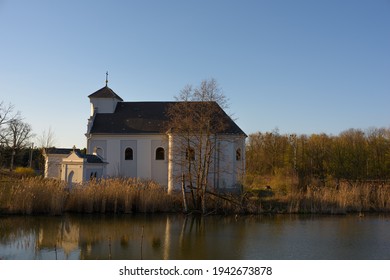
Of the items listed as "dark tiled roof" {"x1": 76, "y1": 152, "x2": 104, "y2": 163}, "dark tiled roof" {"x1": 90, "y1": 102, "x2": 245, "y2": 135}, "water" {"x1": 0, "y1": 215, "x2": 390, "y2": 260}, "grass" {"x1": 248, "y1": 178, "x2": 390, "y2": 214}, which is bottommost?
"water" {"x1": 0, "y1": 215, "x2": 390, "y2": 260}

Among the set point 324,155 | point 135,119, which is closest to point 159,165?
point 135,119

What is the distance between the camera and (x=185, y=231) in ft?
59.8

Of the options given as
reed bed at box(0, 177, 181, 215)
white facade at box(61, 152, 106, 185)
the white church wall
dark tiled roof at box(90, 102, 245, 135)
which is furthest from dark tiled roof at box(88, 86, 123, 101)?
reed bed at box(0, 177, 181, 215)

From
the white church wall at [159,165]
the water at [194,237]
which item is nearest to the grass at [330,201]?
the water at [194,237]

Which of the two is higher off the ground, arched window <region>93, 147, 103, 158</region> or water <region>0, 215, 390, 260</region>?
arched window <region>93, 147, 103, 158</region>

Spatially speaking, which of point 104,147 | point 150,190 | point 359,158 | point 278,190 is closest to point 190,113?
point 150,190

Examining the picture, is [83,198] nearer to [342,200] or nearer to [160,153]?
[160,153]

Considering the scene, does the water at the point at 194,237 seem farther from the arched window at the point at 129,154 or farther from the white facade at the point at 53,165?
the white facade at the point at 53,165

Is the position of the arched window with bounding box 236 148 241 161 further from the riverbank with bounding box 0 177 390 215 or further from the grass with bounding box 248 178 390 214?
the grass with bounding box 248 178 390 214

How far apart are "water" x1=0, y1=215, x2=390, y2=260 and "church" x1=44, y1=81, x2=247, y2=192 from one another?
8496mm

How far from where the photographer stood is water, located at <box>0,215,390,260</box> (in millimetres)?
13273

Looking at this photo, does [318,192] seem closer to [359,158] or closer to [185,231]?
[185,231]

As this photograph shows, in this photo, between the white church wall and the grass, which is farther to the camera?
the white church wall

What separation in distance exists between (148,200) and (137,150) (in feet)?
37.8
